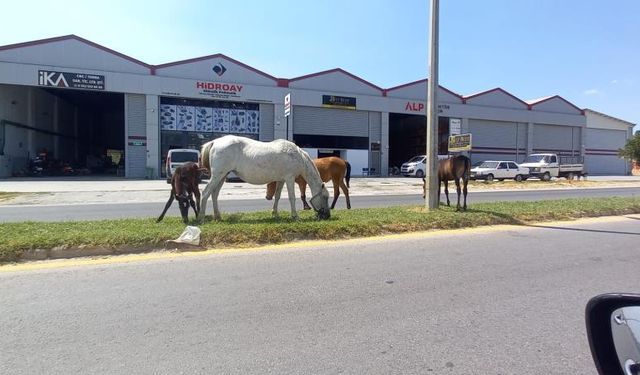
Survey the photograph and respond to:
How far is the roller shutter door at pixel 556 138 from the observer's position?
165ft

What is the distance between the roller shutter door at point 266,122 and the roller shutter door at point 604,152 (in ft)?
132

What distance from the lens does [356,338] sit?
369 cm

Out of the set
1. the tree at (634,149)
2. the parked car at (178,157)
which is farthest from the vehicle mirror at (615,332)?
the tree at (634,149)

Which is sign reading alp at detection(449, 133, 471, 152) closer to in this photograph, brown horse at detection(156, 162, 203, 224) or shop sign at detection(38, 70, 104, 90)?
brown horse at detection(156, 162, 203, 224)

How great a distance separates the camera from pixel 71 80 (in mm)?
31828

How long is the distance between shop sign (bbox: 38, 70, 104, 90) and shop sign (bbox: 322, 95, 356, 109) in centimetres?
1856

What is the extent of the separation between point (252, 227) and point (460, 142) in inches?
592

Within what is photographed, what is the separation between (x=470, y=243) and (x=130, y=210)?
10010mm

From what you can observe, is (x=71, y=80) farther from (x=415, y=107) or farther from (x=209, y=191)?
(x=415, y=107)

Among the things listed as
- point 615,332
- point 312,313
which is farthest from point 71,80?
point 615,332

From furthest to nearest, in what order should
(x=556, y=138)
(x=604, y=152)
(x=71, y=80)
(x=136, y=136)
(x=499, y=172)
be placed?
(x=604, y=152) < (x=556, y=138) < (x=499, y=172) < (x=136, y=136) < (x=71, y=80)

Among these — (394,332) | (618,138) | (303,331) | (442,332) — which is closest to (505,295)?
(442,332)

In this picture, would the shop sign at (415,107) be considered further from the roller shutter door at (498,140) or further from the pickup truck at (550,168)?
the pickup truck at (550,168)

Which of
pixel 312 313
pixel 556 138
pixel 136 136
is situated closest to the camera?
pixel 312 313
